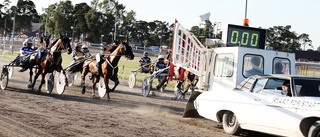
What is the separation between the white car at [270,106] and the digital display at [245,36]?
216 cm

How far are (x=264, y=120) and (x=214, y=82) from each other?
273 cm

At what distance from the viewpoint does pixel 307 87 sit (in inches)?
257

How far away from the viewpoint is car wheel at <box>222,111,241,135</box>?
734 centimetres

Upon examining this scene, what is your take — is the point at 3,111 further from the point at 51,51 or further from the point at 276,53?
the point at 276,53

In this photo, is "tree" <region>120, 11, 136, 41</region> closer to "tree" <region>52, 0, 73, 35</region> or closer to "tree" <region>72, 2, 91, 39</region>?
"tree" <region>72, 2, 91, 39</region>

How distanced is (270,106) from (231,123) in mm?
1318

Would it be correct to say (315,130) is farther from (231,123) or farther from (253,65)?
(253,65)

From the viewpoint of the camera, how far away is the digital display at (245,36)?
964 centimetres

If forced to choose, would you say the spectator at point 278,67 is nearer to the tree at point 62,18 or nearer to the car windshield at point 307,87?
the car windshield at point 307,87

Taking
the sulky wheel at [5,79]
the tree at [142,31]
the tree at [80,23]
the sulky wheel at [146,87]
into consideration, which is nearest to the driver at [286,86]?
the sulky wheel at [146,87]

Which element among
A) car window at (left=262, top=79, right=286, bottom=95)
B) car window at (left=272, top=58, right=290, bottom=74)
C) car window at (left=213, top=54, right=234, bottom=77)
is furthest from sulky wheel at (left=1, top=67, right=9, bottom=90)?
car window at (left=262, top=79, right=286, bottom=95)

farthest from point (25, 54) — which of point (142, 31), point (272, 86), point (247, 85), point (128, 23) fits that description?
point (142, 31)

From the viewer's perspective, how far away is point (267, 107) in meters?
6.57

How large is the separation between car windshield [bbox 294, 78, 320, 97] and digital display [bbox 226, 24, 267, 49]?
3.16 metres
